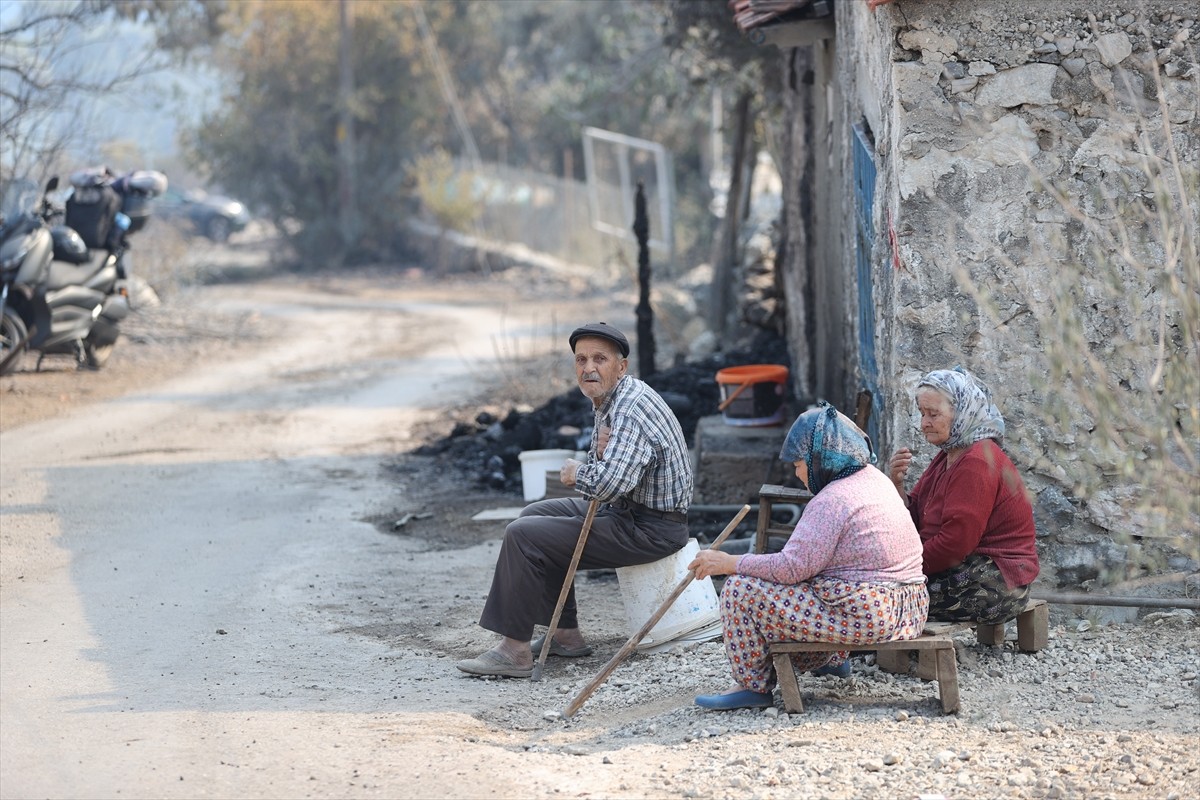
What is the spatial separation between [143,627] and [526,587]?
186 centimetres

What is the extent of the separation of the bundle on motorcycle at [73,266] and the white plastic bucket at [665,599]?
765cm

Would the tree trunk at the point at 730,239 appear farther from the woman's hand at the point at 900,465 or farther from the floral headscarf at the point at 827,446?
the floral headscarf at the point at 827,446

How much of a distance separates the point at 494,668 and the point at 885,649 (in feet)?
5.55

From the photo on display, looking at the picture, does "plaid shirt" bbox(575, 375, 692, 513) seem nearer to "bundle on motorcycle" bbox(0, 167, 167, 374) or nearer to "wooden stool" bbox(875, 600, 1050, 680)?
"wooden stool" bbox(875, 600, 1050, 680)

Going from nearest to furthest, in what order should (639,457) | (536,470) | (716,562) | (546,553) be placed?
(716,562) → (639,457) → (546,553) → (536,470)

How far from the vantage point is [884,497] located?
4.55 meters

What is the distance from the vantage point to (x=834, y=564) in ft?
15.0

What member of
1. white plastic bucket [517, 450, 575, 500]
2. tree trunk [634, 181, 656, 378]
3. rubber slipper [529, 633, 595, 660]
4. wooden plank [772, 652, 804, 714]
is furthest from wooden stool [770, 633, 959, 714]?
tree trunk [634, 181, 656, 378]

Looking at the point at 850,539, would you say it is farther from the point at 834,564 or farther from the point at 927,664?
the point at 927,664

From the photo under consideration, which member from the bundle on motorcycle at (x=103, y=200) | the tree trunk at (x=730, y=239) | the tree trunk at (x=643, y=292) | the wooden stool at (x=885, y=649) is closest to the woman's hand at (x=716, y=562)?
the wooden stool at (x=885, y=649)

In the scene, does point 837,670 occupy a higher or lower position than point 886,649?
lower

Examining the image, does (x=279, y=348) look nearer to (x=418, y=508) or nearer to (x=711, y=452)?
(x=418, y=508)

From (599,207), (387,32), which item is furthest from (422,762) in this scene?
(387,32)

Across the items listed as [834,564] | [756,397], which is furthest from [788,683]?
[756,397]
